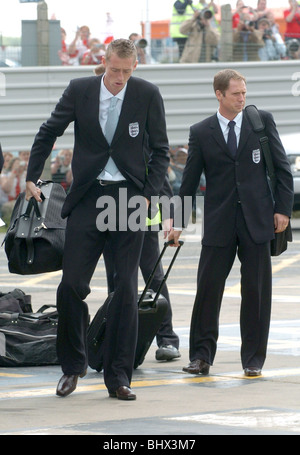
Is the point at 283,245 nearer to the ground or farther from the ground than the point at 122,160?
nearer to the ground

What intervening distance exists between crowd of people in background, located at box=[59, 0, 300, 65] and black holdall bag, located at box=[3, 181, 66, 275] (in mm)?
15002

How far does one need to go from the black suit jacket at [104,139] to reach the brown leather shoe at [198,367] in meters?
1.32

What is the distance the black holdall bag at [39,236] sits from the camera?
7.67 m

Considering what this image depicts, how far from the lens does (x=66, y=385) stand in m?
6.94

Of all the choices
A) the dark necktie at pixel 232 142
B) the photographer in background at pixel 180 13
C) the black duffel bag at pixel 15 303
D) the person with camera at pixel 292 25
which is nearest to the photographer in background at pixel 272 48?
the person with camera at pixel 292 25

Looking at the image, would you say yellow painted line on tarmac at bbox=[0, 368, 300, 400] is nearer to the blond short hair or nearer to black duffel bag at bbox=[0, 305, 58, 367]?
black duffel bag at bbox=[0, 305, 58, 367]

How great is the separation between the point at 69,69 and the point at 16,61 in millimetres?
1064

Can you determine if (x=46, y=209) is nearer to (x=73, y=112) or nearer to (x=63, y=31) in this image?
(x=73, y=112)

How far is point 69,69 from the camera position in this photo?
79.6 feet

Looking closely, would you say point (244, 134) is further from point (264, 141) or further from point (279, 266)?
point (279, 266)

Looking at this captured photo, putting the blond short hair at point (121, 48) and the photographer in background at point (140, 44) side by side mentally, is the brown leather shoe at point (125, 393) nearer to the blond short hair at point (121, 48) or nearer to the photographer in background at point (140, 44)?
the blond short hair at point (121, 48)

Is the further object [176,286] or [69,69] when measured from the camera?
[69,69]

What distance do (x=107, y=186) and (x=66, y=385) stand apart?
44.8 inches
